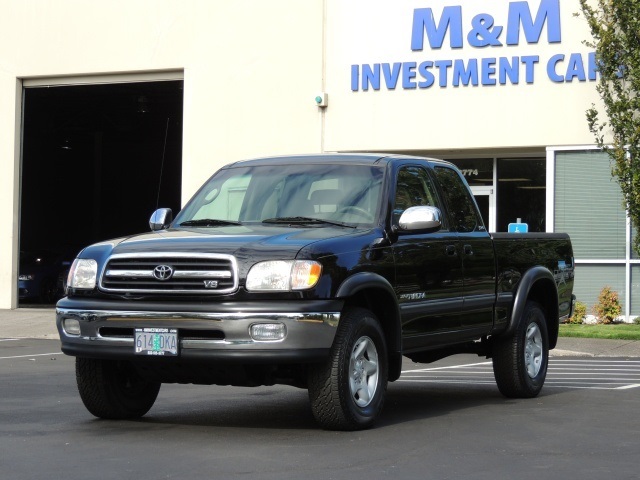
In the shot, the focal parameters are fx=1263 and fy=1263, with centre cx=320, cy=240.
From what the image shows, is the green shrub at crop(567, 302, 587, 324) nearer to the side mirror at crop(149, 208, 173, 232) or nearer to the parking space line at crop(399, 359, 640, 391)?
the parking space line at crop(399, 359, 640, 391)

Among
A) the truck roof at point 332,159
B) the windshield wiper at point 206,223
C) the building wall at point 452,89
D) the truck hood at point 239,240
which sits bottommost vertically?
the truck hood at point 239,240

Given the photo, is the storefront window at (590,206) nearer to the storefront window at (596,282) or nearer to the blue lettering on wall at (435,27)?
the storefront window at (596,282)

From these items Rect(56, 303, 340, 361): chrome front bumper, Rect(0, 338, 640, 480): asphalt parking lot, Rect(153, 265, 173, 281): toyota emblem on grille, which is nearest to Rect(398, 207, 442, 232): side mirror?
Rect(56, 303, 340, 361): chrome front bumper

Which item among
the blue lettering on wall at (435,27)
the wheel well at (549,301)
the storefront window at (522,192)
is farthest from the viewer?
the storefront window at (522,192)

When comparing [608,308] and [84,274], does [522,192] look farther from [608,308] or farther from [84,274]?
[84,274]

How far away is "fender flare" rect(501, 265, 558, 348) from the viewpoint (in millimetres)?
10844

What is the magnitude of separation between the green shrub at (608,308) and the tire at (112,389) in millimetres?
13898

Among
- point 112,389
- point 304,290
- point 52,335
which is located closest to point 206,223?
point 112,389

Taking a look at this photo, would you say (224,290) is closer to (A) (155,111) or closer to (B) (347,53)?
(B) (347,53)

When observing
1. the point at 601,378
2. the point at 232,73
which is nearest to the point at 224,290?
the point at 601,378

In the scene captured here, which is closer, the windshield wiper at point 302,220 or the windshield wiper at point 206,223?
the windshield wiper at point 302,220

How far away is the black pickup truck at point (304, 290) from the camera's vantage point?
812 centimetres

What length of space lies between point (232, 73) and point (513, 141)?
19.2 ft

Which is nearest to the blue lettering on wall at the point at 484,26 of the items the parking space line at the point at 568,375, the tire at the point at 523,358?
the parking space line at the point at 568,375
